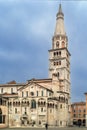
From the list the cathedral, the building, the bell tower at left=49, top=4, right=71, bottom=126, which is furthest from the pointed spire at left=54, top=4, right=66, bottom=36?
the building

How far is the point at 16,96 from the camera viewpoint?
315ft

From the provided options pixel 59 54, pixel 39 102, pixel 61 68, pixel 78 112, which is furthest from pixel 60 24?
pixel 78 112

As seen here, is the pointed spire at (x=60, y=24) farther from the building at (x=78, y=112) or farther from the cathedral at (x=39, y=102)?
the building at (x=78, y=112)

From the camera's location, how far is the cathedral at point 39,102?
303 feet

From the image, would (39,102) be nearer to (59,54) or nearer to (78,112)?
(59,54)

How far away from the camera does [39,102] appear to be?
9312cm

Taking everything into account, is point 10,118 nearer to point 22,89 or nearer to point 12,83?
point 22,89

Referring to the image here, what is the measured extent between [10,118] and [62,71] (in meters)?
22.6

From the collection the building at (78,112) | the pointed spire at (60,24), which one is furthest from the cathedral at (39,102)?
the building at (78,112)

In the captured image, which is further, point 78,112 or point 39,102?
point 78,112

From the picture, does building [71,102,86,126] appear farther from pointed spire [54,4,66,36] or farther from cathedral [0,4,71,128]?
pointed spire [54,4,66,36]

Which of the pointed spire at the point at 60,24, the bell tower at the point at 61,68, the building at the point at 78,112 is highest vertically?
the pointed spire at the point at 60,24

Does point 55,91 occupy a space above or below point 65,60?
below

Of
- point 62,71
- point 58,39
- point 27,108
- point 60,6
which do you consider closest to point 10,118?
point 27,108
